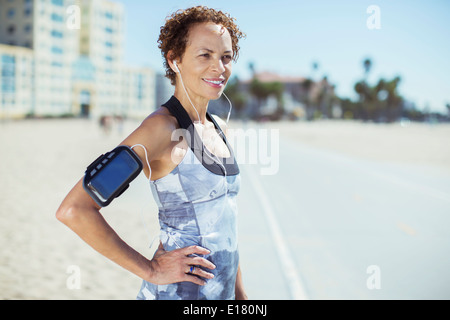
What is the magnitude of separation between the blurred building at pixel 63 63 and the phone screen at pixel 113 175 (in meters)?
64.7

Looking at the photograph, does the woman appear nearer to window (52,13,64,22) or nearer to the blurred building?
the blurred building

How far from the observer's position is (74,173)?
14.3 metres

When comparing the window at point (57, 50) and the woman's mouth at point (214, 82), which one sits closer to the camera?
the woman's mouth at point (214, 82)

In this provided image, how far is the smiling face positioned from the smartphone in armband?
40cm

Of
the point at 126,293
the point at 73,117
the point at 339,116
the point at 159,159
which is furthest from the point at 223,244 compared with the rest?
the point at 339,116

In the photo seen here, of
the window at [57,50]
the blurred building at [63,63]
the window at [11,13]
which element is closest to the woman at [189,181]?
the blurred building at [63,63]

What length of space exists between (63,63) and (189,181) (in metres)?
89.2

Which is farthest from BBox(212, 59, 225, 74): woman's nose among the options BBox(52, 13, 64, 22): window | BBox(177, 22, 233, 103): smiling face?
BBox(52, 13, 64, 22): window

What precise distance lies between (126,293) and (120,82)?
94.3 metres

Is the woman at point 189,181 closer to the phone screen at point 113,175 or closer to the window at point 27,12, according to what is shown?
the phone screen at point 113,175

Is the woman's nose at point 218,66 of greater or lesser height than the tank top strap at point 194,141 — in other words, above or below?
above

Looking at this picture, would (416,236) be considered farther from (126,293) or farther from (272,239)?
(126,293)

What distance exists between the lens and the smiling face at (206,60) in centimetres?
156

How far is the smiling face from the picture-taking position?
1.56m
